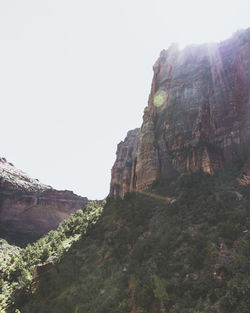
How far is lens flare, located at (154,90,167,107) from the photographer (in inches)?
1652

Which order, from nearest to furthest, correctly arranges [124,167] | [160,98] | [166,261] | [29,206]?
[166,261]
[160,98]
[124,167]
[29,206]

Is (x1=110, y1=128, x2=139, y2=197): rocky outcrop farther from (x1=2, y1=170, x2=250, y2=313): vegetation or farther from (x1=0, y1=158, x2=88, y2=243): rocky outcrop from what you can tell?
(x1=0, y1=158, x2=88, y2=243): rocky outcrop

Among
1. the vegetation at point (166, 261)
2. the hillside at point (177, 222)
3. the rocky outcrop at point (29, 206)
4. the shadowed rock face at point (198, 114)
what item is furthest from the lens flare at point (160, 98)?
the rocky outcrop at point (29, 206)

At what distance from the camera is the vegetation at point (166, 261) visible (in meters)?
10.2

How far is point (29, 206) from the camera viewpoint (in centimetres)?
8656

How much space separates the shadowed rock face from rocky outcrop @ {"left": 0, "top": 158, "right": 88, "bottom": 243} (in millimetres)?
60253

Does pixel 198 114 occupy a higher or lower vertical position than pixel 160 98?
lower

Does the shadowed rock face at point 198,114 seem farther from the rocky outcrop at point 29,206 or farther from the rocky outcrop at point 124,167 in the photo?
the rocky outcrop at point 29,206

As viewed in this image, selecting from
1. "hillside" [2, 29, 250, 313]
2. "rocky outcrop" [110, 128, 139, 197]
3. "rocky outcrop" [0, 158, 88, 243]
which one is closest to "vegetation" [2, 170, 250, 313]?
"hillside" [2, 29, 250, 313]

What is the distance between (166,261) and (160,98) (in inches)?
1383

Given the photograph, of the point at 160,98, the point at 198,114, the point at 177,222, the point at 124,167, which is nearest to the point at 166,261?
the point at 177,222

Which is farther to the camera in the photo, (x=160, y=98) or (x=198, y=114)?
(x=160, y=98)

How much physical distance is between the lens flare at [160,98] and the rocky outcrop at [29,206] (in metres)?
67.1

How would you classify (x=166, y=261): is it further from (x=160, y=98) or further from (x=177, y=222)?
(x=160, y=98)
